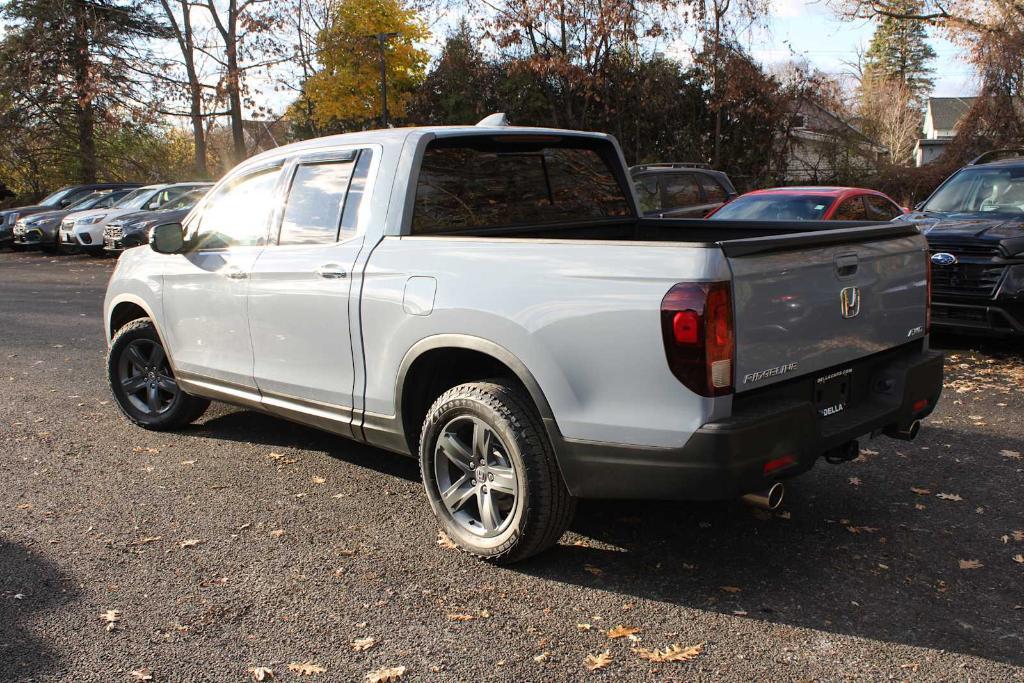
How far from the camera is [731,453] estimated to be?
329cm

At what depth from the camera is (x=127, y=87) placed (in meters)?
34.2

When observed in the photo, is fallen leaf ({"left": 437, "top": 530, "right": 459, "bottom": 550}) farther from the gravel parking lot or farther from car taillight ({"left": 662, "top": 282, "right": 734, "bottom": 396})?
car taillight ({"left": 662, "top": 282, "right": 734, "bottom": 396})

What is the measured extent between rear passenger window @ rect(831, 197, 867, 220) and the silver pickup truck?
223 inches

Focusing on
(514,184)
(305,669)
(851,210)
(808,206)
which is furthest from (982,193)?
(305,669)

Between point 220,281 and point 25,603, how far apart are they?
84.6 inches

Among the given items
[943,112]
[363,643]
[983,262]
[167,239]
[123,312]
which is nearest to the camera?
[363,643]

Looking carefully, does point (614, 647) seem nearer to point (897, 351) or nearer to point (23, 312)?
point (897, 351)

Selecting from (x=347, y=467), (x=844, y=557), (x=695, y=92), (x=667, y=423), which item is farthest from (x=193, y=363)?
(x=695, y=92)

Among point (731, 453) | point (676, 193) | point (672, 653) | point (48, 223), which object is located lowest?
point (672, 653)

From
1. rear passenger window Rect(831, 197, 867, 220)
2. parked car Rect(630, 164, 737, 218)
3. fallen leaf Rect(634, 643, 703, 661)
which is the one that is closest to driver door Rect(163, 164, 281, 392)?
fallen leaf Rect(634, 643, 703, 661)

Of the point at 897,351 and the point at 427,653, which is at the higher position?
the point at 897,351

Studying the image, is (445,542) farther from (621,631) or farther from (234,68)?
(234,68)

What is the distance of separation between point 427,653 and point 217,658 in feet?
2.48

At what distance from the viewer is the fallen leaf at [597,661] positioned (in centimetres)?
320
